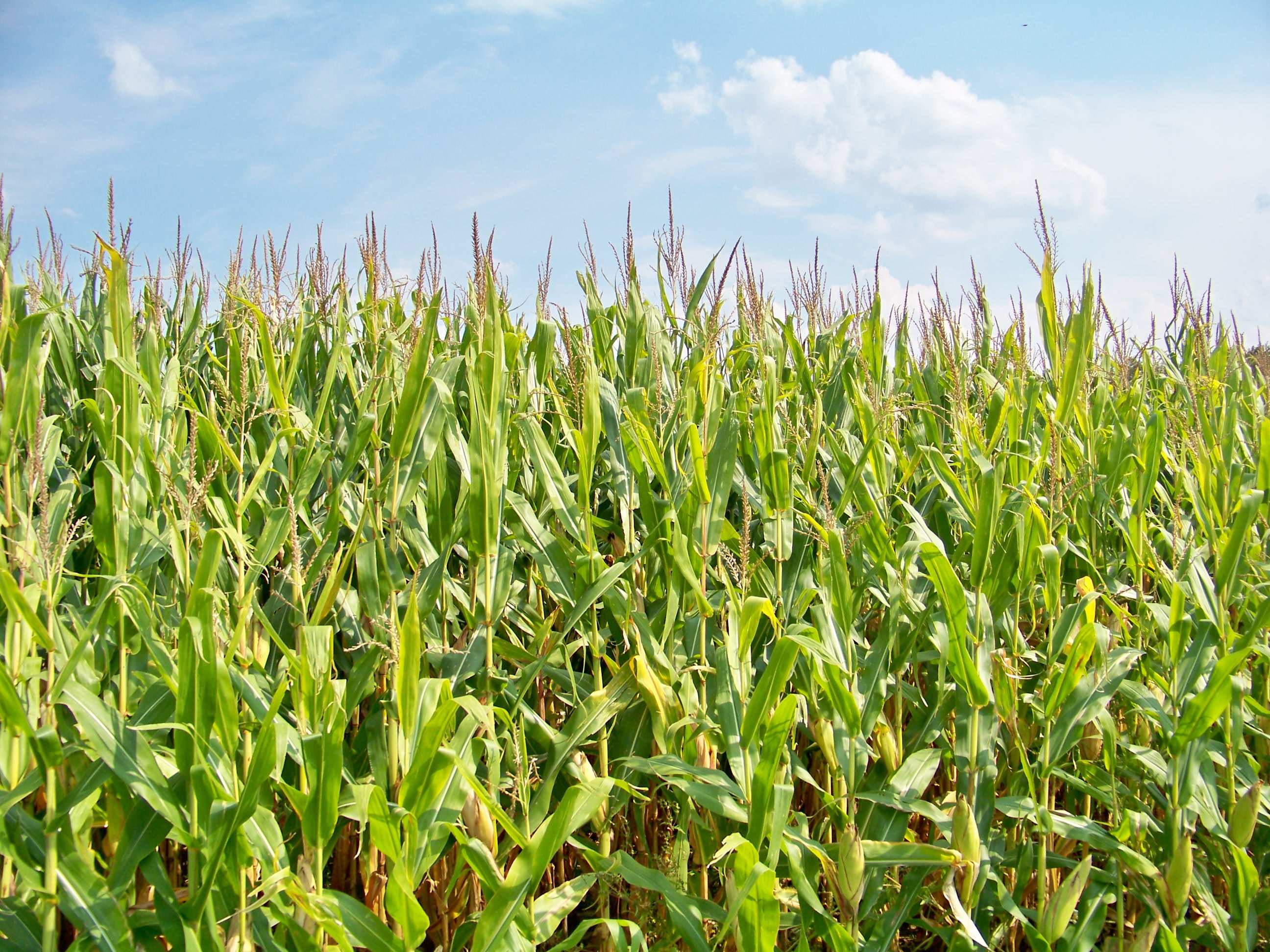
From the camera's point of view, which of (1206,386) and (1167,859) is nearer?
(1167,859)

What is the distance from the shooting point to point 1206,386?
3.62 m

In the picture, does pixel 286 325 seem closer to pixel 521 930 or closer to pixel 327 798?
pixel 327 798

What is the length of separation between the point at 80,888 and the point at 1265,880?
10.5ft

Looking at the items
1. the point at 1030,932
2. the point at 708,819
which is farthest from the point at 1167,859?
the point at 708,819

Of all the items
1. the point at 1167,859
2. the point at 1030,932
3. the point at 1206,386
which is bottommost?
the point at 1030,932

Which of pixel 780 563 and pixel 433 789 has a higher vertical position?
pixel 780 563

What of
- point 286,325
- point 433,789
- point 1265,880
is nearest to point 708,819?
point 433,789

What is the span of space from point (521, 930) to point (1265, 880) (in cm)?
226

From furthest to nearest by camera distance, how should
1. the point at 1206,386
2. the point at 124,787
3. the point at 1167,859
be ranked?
the point at 1206,386 < the point at 1167,859 < the point at 124,787

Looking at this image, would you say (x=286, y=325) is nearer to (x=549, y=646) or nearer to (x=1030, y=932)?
(x=549, y=646)

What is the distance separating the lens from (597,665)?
2320mm

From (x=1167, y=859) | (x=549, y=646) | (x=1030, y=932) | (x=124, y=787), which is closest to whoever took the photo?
(x=124, y=787)

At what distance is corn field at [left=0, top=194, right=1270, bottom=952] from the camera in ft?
5.84

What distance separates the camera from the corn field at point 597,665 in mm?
1781
